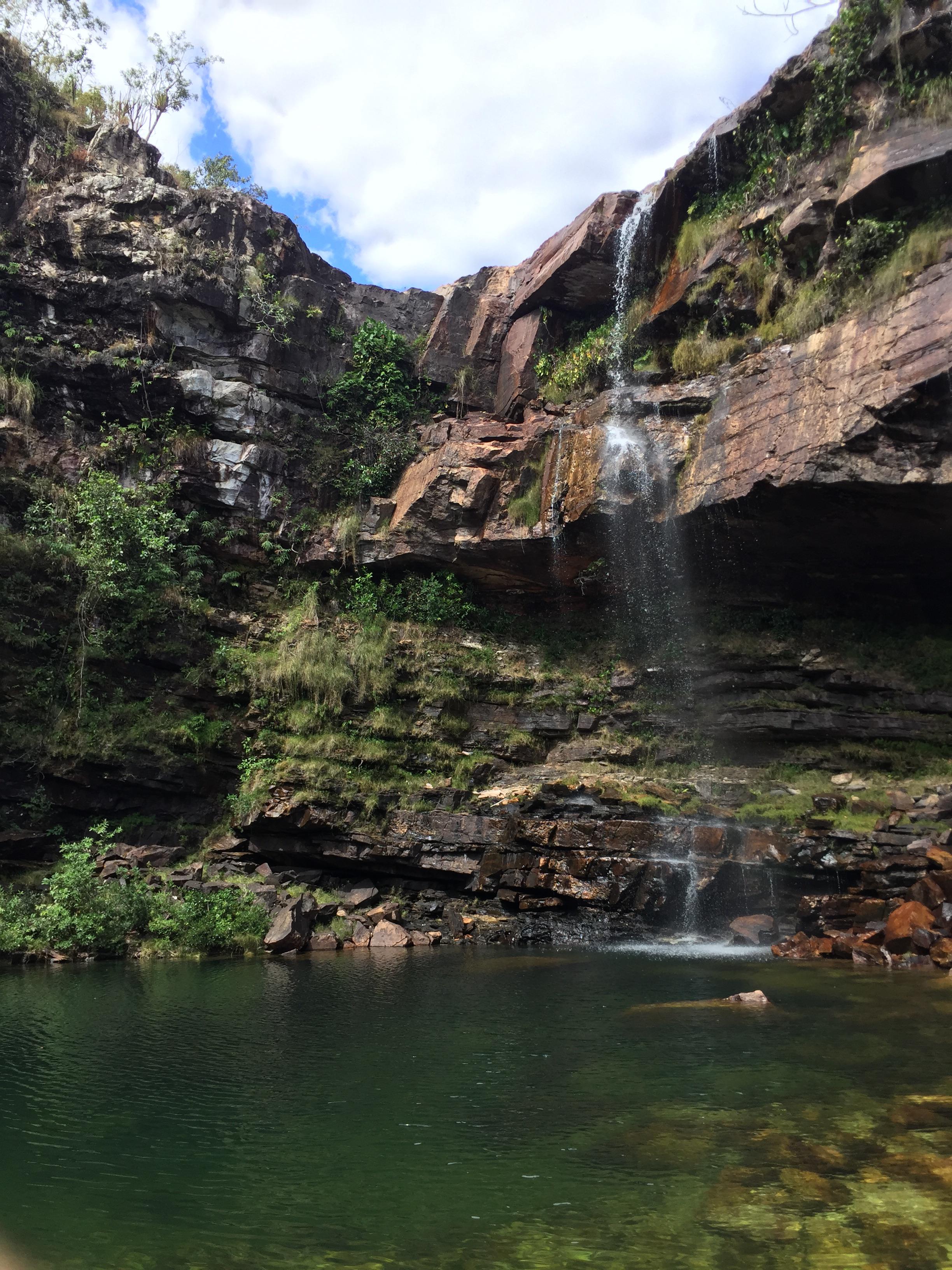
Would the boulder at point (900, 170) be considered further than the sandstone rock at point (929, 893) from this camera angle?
Yes

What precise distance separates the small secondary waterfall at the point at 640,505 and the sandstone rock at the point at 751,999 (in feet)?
33.3

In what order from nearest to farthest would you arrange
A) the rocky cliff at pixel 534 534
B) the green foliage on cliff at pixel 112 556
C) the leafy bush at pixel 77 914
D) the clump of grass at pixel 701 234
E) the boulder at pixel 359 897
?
the leafy bush at pixel 77 914, the rocky cliff at pixel 534 534, the boulder at pixel 359 897, the green foliage on cliff at pixel 112 556, the clump of grass at pixel 701 234

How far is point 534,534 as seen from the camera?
57.9 ft

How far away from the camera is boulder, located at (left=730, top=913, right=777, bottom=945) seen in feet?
41.8

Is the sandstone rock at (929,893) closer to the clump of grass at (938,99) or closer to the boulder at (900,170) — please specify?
the boulder at (900,170)

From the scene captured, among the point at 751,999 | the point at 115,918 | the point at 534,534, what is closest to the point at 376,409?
the point at 534,534

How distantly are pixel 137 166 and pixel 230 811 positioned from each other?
17.5 meters

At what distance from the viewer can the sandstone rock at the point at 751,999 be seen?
779 cm

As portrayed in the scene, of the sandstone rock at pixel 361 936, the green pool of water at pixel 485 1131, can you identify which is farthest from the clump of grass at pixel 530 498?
the green pool of water at pixel 485 1131

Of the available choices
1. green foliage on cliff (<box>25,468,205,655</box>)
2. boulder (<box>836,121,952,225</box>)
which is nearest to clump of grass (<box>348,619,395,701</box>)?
green foliage on cliff (<box>25,468,205,655</box>)

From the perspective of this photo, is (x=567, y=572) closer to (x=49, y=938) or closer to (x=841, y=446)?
(x=841, y=446)

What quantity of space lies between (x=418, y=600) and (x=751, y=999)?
1278 cm

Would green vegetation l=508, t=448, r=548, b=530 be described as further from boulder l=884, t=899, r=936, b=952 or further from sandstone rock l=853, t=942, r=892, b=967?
sandstone rock l=853, t=942, r=892, b=967

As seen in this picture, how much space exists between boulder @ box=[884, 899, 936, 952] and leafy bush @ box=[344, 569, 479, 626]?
11023 mm
